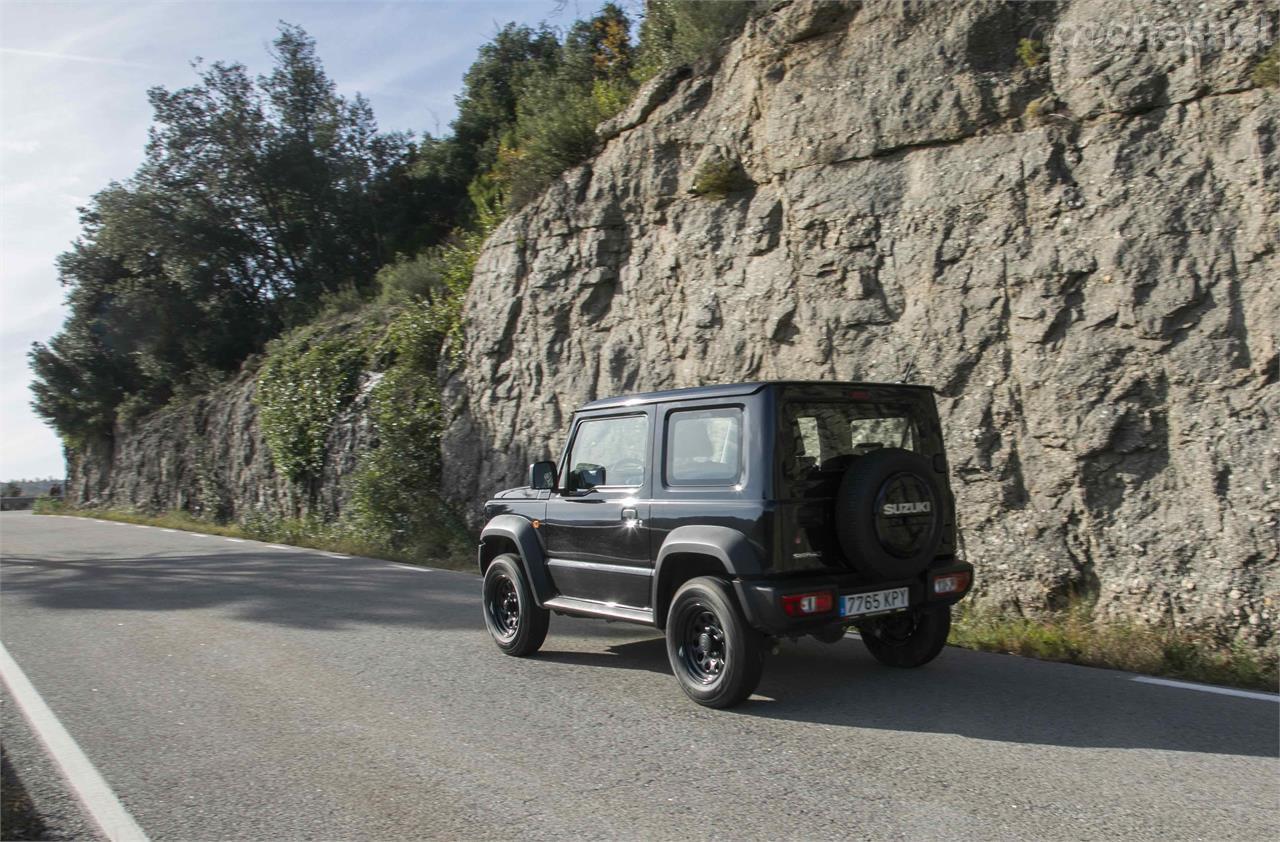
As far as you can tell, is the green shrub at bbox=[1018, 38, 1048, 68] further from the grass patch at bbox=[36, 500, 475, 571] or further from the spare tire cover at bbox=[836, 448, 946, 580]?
the grass patch at bbox=[36, 500, 475, 571]

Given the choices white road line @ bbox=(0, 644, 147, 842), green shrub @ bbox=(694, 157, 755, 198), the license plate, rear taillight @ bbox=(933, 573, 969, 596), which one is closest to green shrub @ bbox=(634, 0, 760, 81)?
green shrub @ bbox=(694, 157, 755, 198)

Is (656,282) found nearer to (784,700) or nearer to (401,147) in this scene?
(784,700)

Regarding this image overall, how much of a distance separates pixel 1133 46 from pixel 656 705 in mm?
7547

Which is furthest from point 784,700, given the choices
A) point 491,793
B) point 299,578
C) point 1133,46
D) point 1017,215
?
point 299,578

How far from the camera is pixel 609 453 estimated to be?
7078 mm

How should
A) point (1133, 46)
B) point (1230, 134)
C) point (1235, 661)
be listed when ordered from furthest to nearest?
point (1133, 46) < point (1230, 134) < point (1235, 661)

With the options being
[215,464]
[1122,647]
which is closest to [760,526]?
[1122,647]

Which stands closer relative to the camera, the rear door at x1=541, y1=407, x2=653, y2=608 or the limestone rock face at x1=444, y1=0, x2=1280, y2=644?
the rear door at x1=541, y1=407, x2=653, y2=608

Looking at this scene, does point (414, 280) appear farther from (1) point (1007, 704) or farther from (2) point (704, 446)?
(1) point (1007, 704)

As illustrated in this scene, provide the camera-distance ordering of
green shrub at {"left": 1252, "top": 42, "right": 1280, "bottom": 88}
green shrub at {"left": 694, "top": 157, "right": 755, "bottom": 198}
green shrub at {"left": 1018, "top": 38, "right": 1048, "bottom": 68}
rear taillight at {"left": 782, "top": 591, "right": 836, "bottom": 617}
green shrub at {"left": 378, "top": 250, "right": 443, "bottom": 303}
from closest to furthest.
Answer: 1. rear taillight at {"left": 782, "top": 591, "right": 836, "bottom": 617}
2. green shrub at {"left": 1252, "top": 42, "right": 1280, "bottom": 88}
3. green shrub at {"left": 1018, "top": 38, "right": 1048, "bottom": 68}
4. green shrub at {"left": 694, "top": 157, "right": 755, "bottom": 198}
5. green shrub at {"left": 378, "top": 250, "right": 443, "bottom": 303}

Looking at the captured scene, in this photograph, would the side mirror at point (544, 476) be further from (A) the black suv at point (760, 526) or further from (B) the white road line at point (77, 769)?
(B) the white road line at point (77, 769)

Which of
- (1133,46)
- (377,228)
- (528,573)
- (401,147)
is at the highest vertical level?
(401,147)

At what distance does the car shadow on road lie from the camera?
5156mm

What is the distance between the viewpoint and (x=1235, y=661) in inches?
265
